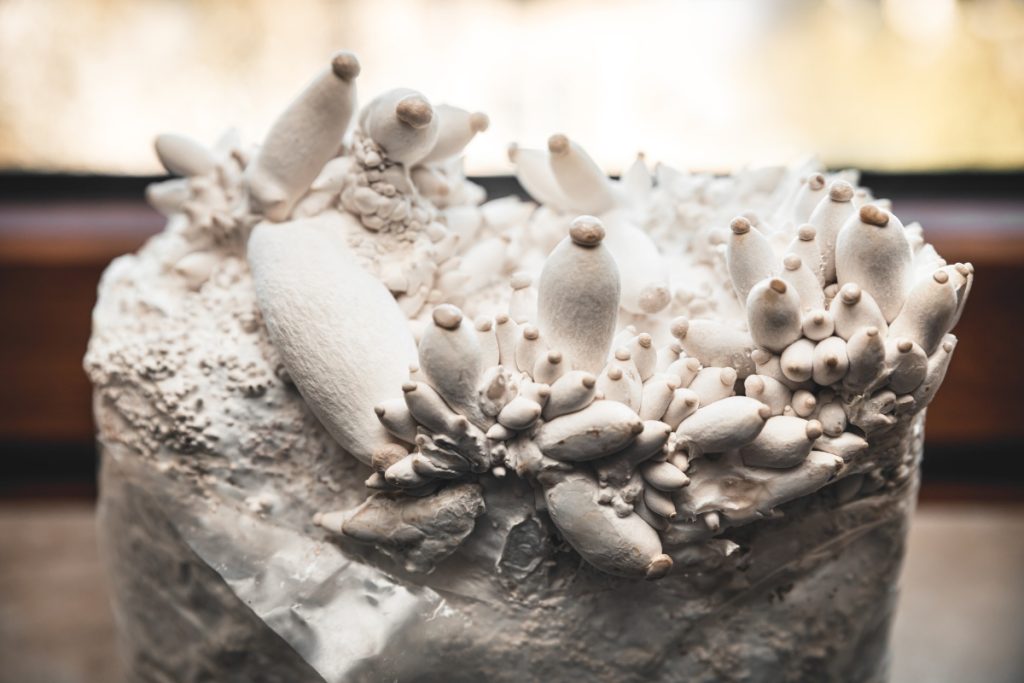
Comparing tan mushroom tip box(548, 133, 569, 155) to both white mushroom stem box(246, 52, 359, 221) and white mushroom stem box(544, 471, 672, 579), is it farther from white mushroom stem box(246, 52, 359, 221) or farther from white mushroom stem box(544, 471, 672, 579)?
white mushroom stem box(544, 471, 672, 579)

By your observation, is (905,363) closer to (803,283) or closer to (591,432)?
(803,283)

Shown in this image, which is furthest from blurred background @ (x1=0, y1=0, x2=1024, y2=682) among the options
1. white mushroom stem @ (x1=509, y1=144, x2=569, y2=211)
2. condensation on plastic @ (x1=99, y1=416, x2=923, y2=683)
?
condensation on plastic @ (x1=99, y1=416, x2=923, y2=683)

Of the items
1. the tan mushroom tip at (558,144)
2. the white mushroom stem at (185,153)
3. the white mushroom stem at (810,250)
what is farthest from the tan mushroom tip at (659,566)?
the white mushroom stem at (185,153)

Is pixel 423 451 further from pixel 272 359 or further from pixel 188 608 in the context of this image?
pixel 188 608

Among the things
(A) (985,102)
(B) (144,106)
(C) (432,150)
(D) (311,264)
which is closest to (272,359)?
(D) (311,264)

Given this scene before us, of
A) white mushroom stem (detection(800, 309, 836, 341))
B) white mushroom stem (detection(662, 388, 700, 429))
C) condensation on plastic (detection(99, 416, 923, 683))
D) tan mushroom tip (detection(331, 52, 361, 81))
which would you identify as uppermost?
tan mushroom tip (detection(331, 52, 361, 81))
